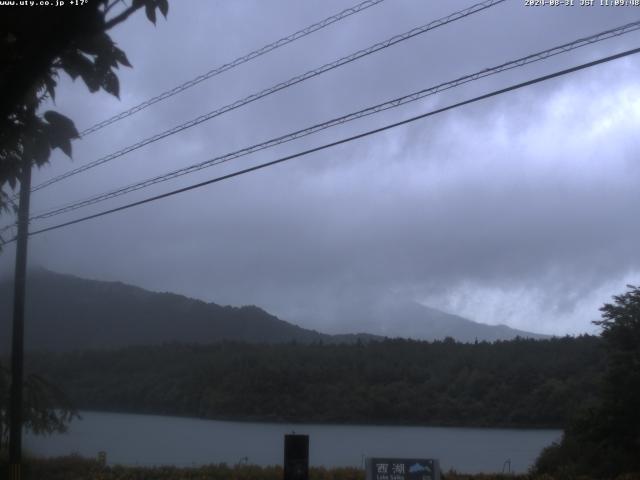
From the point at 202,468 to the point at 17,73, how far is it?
58.2ft

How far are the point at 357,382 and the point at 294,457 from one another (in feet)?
59.0

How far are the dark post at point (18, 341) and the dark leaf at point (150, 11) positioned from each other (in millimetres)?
12788

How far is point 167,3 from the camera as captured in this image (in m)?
5.10

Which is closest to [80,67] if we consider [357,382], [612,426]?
[612,426]

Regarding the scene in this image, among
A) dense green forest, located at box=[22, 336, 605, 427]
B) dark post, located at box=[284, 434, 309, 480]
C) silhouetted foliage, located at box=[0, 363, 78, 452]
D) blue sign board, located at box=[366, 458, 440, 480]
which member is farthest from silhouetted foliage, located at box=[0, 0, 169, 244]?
dense green forest, located at box=[22, 336, 605, 427]

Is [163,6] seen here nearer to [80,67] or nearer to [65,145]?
[80,67]

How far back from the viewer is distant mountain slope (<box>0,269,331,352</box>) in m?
29.8

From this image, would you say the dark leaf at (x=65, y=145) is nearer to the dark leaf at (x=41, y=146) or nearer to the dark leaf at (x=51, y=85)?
→ the dark leaf at (x=41, y=146)

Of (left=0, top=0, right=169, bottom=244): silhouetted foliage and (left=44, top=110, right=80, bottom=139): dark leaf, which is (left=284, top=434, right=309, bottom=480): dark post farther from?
(left=44, top=110, right=80, bottom=139): dark leaf

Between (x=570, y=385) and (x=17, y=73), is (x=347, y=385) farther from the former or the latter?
(x=17, y=73)

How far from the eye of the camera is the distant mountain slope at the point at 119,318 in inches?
1175

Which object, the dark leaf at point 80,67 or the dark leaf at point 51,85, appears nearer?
the dark leaf at point 80,67

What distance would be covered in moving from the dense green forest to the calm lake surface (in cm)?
66

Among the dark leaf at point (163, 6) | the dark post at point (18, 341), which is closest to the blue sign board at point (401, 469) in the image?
the dark leaf at point (163, 6)
